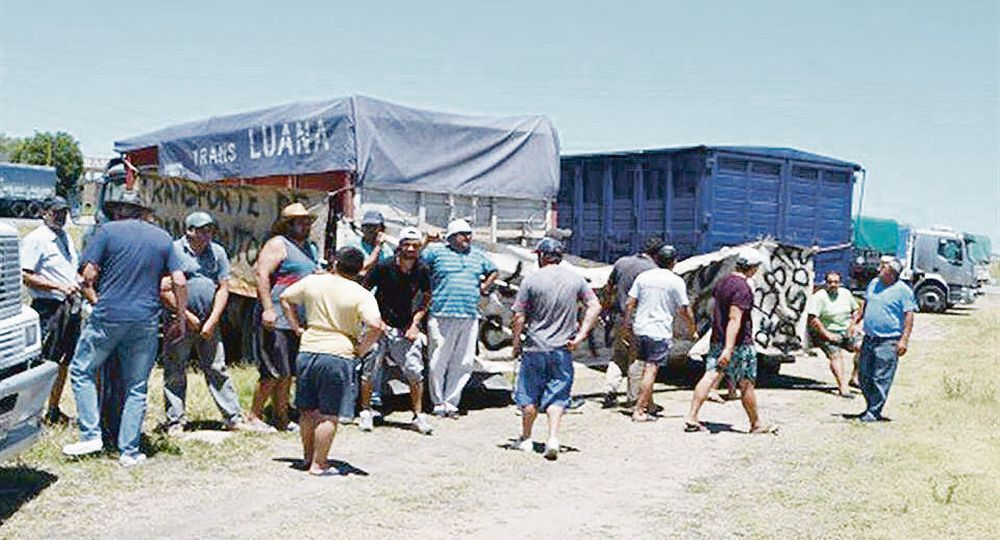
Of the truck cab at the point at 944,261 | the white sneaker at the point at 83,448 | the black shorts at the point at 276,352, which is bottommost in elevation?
the truck cab at the point at 944,261

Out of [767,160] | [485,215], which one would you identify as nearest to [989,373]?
[767,160]

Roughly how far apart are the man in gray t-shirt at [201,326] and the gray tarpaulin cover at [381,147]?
4312 millimetres

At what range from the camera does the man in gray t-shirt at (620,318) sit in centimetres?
1039

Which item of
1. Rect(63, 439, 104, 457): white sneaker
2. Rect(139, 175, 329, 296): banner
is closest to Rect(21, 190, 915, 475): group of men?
Rect(63, 439, 104, 457): white sneaker

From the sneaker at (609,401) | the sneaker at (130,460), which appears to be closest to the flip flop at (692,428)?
the sneaker at (609,401)

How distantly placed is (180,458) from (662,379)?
7241 mm

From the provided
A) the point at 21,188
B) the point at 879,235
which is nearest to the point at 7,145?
the point at 21,188

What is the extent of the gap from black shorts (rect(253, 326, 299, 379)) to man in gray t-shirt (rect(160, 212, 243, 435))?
326 millimetres

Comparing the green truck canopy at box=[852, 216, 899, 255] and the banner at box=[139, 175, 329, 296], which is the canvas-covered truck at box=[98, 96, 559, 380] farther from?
the green truck canopy at box=[852, 216, 899, 255]

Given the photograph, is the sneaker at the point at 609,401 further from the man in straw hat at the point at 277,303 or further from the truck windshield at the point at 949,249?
the truck windshield at the point at 949,249

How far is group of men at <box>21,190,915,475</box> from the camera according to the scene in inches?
269

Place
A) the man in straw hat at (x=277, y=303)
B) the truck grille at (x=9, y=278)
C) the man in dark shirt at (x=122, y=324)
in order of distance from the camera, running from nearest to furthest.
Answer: the truck grille at (x=9, y=278) → the man in dark shirt at (x=122, y=324) → the man in straw hat at (x=277, y=303)

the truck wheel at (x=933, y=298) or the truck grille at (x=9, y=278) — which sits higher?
the truck grille at (x=9, y=278)

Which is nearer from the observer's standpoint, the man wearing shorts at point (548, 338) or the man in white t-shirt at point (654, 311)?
the man wearing shorts at point (548, 338)
